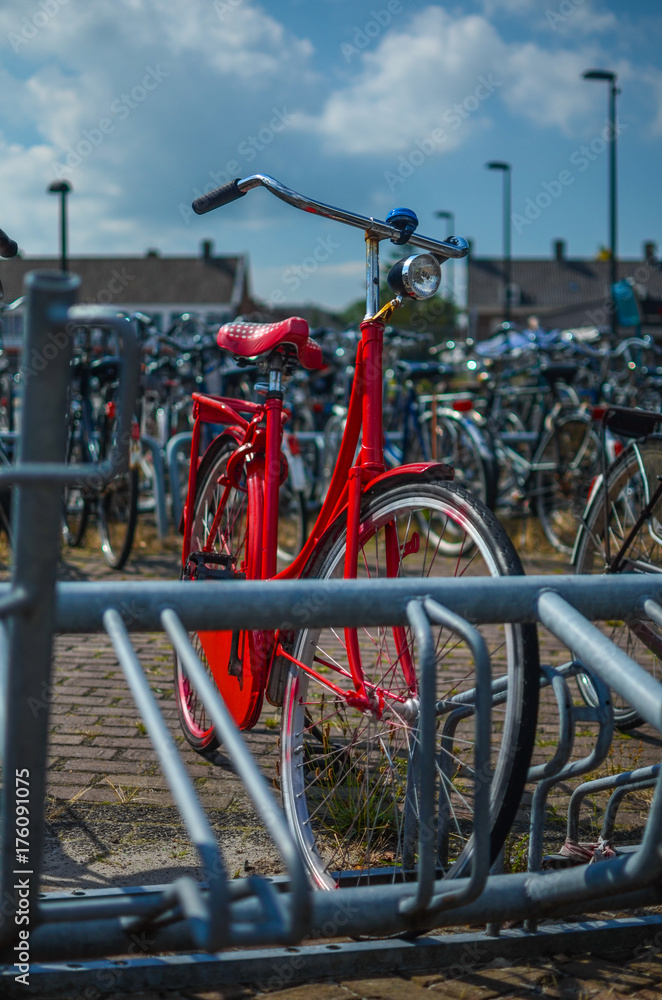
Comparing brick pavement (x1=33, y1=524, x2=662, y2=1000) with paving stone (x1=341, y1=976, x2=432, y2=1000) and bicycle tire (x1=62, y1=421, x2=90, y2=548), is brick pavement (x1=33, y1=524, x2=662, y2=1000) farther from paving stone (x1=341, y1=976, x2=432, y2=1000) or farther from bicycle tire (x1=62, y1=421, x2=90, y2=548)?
bicycle tire (x1=62, y1=421, x2=90, y2=548)

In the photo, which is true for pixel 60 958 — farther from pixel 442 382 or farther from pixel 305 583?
pixel 442 382

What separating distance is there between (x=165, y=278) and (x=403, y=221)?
6365cm

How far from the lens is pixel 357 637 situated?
8.10 ft

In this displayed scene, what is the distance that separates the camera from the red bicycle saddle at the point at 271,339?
2.79 metres

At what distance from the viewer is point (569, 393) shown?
8.50 meters

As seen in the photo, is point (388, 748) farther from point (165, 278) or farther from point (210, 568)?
point (165, 278)

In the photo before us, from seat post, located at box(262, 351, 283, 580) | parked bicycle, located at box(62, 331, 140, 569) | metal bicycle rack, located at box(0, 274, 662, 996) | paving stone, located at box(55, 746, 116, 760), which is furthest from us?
parked bicycle, located at box(62, 331, 140, 569)

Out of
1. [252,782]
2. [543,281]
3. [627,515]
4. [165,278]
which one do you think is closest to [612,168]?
[627,515]

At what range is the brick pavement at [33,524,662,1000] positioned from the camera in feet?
6.41

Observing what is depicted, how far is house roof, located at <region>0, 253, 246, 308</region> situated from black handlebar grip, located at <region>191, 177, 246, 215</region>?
5940 centimetres

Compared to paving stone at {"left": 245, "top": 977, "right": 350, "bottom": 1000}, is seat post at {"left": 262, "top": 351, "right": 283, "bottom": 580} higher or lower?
higher

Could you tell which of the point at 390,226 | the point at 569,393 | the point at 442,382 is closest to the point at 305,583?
the point at 390,226

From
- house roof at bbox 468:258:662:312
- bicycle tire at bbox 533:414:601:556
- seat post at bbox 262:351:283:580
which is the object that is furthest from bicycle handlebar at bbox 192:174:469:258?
house roof at bbox 468:258:662:312

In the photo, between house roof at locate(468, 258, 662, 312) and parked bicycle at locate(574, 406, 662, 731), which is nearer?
parked bicycle at locate(574, 406, 662, 731)
